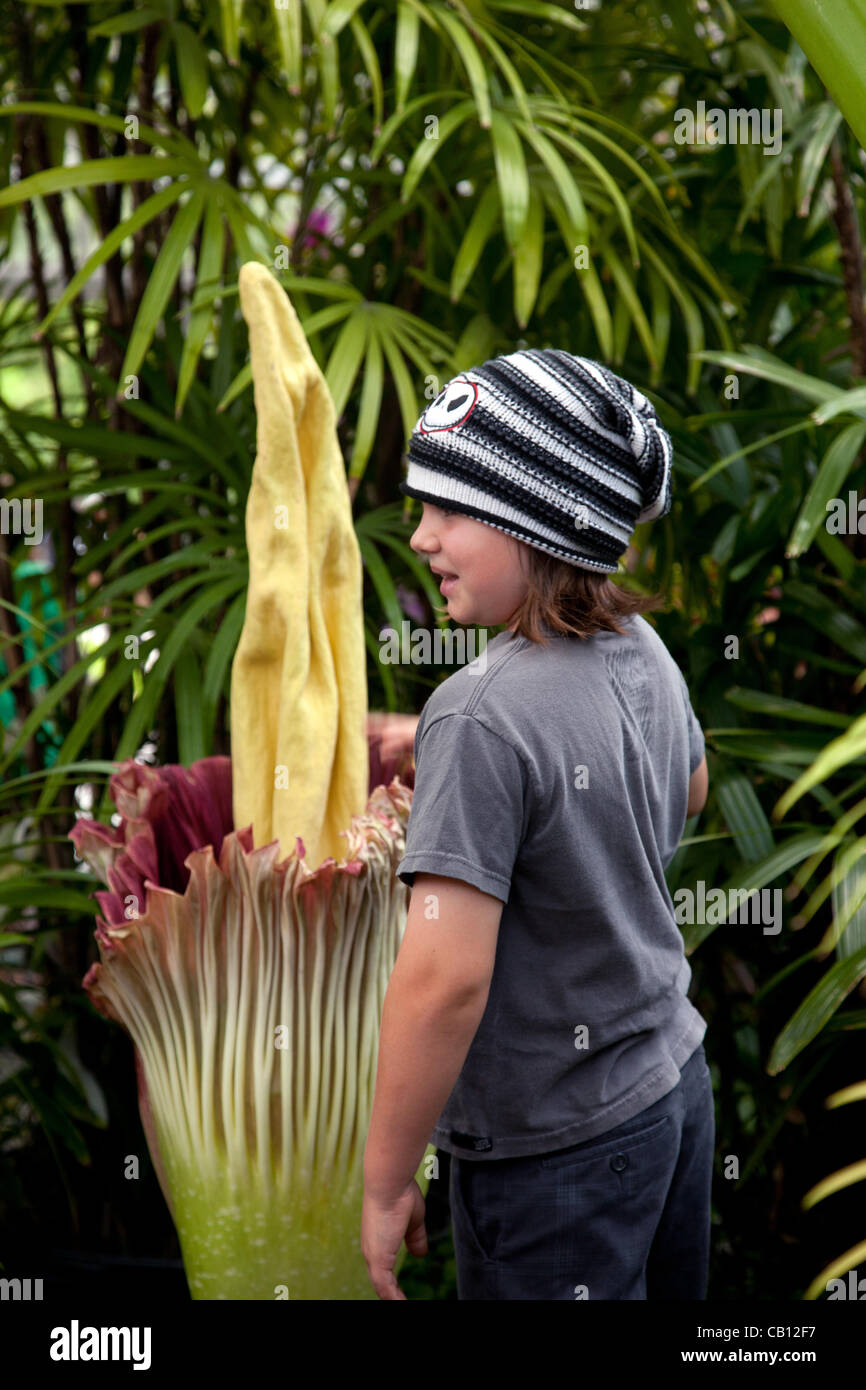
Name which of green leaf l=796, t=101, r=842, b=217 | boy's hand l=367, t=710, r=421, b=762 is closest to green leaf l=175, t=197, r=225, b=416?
boy's hand l=367, t=710, r=421, b=762

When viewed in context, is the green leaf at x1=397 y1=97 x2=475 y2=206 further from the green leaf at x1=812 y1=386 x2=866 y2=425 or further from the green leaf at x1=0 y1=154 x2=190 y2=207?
the green leaf at x1=812 y1=386 x2=866 y2=425

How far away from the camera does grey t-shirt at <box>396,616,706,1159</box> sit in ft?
2.05

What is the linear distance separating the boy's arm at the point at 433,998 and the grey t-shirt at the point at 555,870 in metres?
0.02

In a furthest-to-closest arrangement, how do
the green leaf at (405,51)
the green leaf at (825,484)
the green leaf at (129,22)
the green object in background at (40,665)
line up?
the green object in background at (40,665), the green leaf at (129,22), the green leaf at (405,51), the green leaf at (825,484)

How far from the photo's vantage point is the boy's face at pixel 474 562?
68 centimetres

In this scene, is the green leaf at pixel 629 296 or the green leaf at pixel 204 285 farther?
the green leaf at pixel 629 296

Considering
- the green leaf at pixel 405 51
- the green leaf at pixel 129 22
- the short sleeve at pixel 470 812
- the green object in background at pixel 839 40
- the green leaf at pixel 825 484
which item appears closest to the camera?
the green object in background at pixel 839 40

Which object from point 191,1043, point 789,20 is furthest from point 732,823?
point 789,20

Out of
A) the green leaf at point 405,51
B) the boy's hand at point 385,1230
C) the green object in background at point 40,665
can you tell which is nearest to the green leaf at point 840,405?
the green leaf at point 405,51

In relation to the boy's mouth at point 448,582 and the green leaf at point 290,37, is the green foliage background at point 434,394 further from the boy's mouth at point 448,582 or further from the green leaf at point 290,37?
the boy's mouth at point 448,582

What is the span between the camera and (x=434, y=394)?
1060 millimetres

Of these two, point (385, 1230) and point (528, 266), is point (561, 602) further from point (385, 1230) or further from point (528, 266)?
point (528, 266)

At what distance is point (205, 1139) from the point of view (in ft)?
2.65
